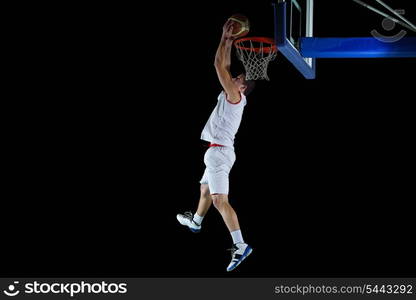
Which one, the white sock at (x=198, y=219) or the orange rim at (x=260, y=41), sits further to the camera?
the white sock at (x=198, y=219)

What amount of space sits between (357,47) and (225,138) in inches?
51.6

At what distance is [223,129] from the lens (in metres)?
5.37

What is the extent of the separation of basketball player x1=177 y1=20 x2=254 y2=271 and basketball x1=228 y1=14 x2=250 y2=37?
0.21 feet

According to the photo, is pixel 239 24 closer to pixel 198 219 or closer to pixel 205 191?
pixel 205 191

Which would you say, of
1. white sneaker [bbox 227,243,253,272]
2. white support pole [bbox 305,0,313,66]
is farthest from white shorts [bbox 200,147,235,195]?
white support pole [bbox 305,0,313,66]

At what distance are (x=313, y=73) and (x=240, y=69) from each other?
0.65m

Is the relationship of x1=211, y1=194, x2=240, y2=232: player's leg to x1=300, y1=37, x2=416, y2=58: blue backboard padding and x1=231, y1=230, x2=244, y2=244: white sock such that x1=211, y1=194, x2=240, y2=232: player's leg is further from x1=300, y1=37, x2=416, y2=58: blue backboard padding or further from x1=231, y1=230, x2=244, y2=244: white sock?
x1=300, y1=37, x2=416, y2=58: blue backboard padding

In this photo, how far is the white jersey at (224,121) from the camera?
5320 mm

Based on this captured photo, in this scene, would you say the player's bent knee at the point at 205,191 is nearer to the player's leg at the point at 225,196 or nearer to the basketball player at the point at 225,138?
the basketball player at the point at 225,138

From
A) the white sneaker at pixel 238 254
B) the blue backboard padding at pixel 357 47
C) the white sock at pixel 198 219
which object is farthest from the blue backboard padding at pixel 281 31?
the white sock at pixel 198 219

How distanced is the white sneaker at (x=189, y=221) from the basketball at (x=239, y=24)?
1.76 metres

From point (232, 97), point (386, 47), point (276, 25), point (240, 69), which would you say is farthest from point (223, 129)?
point (386, 47)

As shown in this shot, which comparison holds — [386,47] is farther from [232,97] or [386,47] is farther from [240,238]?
[240,238]

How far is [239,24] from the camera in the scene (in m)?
5.04
